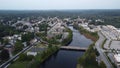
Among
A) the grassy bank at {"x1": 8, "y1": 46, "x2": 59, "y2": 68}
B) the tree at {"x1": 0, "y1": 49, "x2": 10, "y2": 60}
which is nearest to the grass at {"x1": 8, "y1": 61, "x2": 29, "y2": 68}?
the grassy bank at {"x1": 8, "y1": 46, "x2": 59, "y2": 68}

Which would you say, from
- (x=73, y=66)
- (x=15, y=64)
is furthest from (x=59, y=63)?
(x=15, y=64)

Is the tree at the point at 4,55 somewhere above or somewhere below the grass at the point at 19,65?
above

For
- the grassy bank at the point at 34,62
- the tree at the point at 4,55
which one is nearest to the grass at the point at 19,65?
the grassy bank at the point at 34,62

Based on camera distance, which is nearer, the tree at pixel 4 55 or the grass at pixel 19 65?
the grass at pixel 19 65

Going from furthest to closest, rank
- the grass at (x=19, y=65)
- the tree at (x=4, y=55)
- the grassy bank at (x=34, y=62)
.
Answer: the tree at (x=4, y=55), the grass at (x=19, y=65), the grassy bank at (x=34, y=62)

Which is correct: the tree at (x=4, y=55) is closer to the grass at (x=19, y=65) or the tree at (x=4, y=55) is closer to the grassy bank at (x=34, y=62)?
the grassy bank at (x=34, y=62)

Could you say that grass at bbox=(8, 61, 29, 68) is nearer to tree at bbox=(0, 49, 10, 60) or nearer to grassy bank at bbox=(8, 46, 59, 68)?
grassy bank at bbox=(8, 46, 59, 68)

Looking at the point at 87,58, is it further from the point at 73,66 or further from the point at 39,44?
the point at 39,44

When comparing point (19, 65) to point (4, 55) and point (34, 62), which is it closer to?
point (34, 62)

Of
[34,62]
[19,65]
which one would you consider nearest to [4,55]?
[19,65]

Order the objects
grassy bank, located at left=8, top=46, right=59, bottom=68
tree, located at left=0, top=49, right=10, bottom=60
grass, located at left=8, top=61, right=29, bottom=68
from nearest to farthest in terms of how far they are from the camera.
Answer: grassy bank, located at left=8, top=46, right=59, bottom=68 < grass, located at left=8, top=61, right=29, bottom=68 < tree, located at left=0, top=49, right=10, bottom=60

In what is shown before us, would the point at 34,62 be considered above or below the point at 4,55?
above
